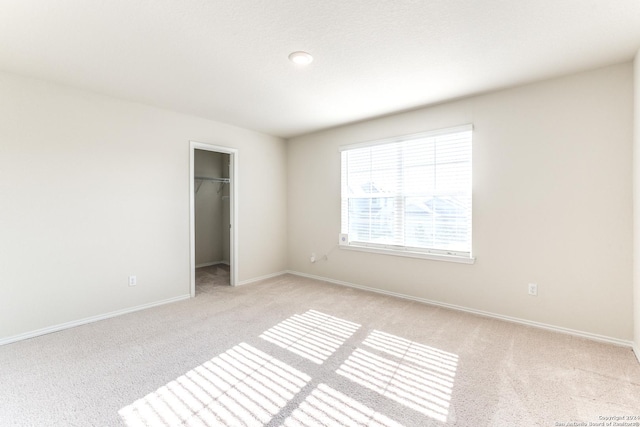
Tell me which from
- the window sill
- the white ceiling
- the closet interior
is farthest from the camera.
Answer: the closet interior

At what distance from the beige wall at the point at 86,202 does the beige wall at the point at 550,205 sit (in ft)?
10.3

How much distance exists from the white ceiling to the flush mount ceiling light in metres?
0.07

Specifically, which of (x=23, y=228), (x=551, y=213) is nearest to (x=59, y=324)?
(x=23, y=228)

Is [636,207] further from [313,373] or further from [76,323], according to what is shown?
[76,323]

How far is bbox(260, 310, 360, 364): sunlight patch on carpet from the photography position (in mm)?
2480

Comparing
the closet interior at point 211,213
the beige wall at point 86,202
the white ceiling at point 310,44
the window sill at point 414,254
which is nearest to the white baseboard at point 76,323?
the beige wall at point 86,202

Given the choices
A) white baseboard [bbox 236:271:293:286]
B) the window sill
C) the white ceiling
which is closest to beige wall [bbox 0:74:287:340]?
the white ceiling

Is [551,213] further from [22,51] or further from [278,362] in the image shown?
[22,51]

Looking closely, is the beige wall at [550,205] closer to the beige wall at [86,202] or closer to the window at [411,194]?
the window at [411,194]

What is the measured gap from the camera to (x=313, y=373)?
7.04 feet

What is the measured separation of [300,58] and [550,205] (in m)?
2.76

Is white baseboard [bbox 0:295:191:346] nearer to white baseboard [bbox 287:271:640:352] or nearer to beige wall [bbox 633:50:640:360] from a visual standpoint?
white baseboard [bbox 287:271:640:352]

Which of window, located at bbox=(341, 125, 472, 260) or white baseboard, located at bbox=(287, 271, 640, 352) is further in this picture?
window, located at bbox=(341, 125, 472, 260)

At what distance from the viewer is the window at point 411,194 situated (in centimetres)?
341
